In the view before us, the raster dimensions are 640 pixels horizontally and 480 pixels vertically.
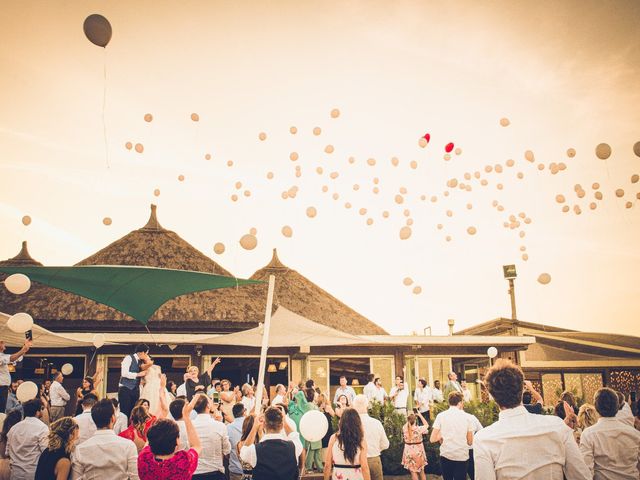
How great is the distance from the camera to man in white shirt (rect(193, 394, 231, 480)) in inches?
177

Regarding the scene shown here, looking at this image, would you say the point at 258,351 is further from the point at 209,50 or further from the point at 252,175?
the point at 209,50

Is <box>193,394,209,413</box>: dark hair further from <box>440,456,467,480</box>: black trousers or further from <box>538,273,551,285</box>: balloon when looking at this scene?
<box>538,273,551,285</box>: balloon

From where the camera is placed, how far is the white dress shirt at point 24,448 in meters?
4.57

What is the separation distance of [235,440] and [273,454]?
252cm

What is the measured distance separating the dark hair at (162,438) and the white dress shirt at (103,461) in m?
0.54

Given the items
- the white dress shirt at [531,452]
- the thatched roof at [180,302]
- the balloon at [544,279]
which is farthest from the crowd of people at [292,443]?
the thatched roof at [180,302]

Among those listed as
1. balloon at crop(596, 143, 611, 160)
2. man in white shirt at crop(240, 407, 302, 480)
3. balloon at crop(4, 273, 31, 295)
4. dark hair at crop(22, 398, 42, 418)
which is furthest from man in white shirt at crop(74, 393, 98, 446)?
balloon at crop(596, 143, 611, 160)

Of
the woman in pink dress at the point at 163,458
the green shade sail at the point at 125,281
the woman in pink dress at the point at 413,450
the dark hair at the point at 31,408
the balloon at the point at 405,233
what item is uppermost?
the balloon at the point at 405,233

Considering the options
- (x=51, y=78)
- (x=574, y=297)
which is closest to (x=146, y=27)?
(x=51, y=78)

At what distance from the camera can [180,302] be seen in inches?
575

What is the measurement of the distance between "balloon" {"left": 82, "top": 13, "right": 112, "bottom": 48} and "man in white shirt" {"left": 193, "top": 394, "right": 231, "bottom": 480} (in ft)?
14.0

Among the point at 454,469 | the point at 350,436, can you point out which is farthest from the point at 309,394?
the point at 350,436

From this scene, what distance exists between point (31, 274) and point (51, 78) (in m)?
4.97

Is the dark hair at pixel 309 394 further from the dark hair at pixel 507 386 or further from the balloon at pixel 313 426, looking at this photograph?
the dark hair at pixel 507 386
